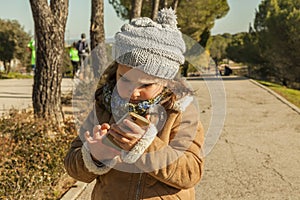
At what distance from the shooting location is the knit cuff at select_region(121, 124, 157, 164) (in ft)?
5.29

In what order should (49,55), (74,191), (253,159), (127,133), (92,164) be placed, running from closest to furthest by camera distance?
(127,133) → (92,164) → (74,191) → (49,55) → (253,159)

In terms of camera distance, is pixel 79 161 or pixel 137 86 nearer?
pixel 137 86

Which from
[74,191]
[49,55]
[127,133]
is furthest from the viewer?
[49,55]

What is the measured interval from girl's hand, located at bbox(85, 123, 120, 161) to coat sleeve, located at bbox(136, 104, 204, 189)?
0.11 metres

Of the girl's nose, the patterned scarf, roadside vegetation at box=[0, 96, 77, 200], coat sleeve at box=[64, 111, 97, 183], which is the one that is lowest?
roadside vegetation at box=[0, 96, 77, 200]

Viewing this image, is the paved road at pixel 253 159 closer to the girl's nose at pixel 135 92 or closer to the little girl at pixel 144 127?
the little girl at pixel 144 127

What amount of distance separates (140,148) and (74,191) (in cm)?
362

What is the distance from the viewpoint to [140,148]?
1.62 meters

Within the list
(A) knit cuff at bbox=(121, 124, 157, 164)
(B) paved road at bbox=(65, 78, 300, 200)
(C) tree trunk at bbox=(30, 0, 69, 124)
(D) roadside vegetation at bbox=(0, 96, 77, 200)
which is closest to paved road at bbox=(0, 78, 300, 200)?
(B) paved road at bbox=(65, 78, 300, 200)

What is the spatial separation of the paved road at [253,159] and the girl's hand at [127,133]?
0.71 metres

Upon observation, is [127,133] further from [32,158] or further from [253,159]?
[253,159]

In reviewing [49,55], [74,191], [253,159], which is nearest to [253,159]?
[253,159]

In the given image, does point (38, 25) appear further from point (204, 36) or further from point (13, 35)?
point (13, 35)

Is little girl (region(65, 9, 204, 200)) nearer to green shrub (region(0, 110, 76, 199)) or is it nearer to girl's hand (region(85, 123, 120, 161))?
girl's hand (region(85, 123, 120, 161))
